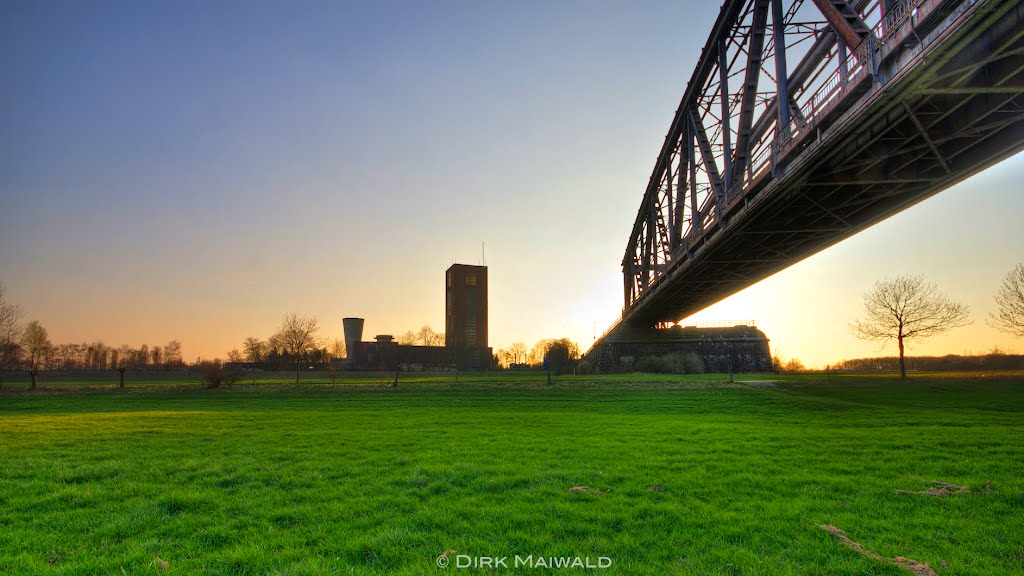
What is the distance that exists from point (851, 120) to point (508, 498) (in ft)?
56.2

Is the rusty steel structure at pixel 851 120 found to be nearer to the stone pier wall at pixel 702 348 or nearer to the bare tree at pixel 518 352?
the stone pier wall at pixel 702 348

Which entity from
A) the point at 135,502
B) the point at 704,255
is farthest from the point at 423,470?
the point at 704,255

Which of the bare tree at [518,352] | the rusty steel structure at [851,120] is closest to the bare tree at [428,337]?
the bare tree at [518,352]

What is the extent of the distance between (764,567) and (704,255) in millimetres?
32935

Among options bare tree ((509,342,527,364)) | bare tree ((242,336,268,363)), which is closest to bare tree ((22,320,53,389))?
bare tree ((242,336,268,363))

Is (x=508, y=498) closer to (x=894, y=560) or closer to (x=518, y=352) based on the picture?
(x=894, y=560)

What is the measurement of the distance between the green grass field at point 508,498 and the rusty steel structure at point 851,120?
9.86m

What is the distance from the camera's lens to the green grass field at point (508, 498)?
5.35m

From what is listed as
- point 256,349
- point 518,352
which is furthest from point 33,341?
point 518,352

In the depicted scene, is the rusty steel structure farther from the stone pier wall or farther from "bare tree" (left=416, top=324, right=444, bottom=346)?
"bare tree" (left=416, top=324, right=444, bottom=346)

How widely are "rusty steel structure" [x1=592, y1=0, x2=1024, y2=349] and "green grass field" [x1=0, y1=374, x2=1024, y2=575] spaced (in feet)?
32.3

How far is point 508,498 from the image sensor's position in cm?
752

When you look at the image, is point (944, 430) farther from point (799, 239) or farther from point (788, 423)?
point (799, 239)

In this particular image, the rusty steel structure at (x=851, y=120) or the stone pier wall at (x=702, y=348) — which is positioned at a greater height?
the rusty steel structure at (x=851, y=120)
